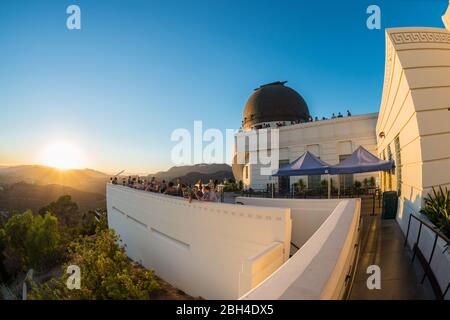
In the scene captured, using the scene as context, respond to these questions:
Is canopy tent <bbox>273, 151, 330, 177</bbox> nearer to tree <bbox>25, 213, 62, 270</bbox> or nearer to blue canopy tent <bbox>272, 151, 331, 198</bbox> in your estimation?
blue canopy tent <bbox>272, 151, 331, 198</bbox>

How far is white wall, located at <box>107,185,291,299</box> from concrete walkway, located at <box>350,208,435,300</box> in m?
1.68

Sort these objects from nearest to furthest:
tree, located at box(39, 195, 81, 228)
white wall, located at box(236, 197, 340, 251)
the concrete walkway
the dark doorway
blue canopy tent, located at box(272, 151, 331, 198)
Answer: the concrete walkway < white wall, located at box(236, 197, 340, 251) < blue canopy tent, located at box(272, 151, 331, 198) < the dark doorway < tree, located at box(39, 195, 81, 228)

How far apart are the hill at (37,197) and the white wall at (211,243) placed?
57.0 metres

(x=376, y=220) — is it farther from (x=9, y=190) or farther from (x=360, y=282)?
(x=9, y=190)

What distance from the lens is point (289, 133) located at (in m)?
22.9

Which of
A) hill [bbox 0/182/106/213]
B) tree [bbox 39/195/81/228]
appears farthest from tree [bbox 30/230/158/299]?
hill [bbox 0/182/106/213]

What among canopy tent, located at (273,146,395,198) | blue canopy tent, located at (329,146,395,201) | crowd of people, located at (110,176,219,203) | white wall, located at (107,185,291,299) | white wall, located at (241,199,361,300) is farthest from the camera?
canopy tent, located at (273,146,395,198)

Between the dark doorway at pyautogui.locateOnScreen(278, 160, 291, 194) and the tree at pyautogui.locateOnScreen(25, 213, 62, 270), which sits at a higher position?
the dark doorway at pyautogui.locateOnScreen(278, 160, 291, 194)

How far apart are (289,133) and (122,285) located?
726 inches

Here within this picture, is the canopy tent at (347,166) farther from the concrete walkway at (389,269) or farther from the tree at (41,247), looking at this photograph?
the tree at (41,247)

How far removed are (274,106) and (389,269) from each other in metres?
27.7

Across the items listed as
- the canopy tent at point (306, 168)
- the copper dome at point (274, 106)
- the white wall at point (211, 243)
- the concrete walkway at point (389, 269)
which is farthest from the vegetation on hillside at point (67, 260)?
the copper dome at point (274, 106)

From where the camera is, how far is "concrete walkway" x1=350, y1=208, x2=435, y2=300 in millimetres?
3463
